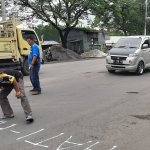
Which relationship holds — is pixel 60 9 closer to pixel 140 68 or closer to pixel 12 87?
pixel 140 68

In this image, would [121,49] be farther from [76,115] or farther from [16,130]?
[16,130]

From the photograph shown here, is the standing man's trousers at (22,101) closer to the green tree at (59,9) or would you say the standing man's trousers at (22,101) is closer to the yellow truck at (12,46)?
the yellow truck at (12,46)

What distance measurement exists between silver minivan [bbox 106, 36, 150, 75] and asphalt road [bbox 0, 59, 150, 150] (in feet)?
10.0

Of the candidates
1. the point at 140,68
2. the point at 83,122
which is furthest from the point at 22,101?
the point at 140,68

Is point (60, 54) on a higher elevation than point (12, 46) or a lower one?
lower

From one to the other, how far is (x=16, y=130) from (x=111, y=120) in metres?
1.94

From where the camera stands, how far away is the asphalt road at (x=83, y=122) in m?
4.34

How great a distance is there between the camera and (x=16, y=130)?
197 inches

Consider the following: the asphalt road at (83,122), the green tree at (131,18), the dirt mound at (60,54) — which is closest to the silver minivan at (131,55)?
the asphalt road at (83,122)

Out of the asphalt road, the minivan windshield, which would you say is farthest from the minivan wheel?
the asphalt road

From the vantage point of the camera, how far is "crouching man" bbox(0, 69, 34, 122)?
5.03 metres

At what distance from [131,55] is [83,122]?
7.20 metres

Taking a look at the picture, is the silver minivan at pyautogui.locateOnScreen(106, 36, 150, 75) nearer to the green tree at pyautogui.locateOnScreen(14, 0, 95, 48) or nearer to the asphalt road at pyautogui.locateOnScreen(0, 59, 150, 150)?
the asphalt road at pyautogui.locateOnScreen(0, 59, 150, 150)

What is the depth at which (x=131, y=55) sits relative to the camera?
11984 millimetres
